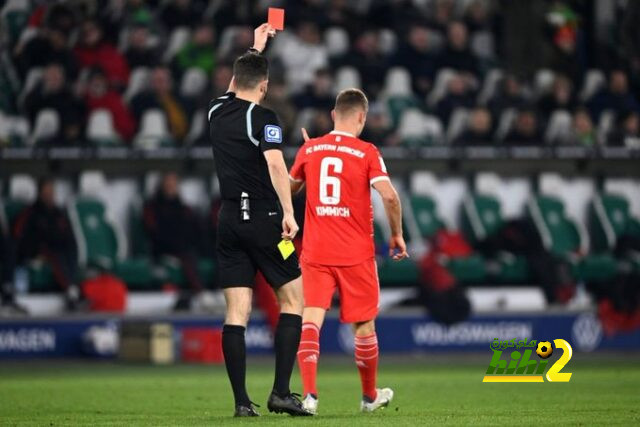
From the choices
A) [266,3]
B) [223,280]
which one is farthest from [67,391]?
[266,3]

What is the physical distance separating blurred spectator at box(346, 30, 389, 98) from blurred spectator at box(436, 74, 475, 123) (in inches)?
36.3

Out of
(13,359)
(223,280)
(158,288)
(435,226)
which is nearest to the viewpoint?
(223,280)

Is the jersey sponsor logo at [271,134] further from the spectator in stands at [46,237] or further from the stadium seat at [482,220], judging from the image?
the stadium seat at [482,220]

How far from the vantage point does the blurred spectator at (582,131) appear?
1991cm

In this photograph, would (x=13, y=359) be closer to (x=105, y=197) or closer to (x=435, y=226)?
(x=105, y=197)

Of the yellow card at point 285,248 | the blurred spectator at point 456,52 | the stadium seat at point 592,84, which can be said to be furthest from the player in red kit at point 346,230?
the stadium seat at point 592,84

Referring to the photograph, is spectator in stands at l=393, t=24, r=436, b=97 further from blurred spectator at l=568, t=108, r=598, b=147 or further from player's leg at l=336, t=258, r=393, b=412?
player's leg at l=336, t=258, r=393, b=412

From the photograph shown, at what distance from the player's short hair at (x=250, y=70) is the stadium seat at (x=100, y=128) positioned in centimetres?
943

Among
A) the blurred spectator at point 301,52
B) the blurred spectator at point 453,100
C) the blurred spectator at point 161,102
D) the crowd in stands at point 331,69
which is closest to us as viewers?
the crowd in stands at point 331,69

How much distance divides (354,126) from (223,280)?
1.38 meters

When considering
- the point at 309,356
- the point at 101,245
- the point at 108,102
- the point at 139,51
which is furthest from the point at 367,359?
the point at 139,51

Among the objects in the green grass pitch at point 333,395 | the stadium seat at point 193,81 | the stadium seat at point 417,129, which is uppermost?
the stadium seat at point 193,81

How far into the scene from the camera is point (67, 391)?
12023 mm

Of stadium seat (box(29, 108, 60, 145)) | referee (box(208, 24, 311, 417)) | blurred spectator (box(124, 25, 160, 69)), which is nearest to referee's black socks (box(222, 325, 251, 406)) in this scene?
referee (box(208, 24, 311, 417))
